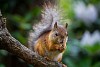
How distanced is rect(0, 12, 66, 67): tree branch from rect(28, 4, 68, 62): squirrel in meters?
0.07

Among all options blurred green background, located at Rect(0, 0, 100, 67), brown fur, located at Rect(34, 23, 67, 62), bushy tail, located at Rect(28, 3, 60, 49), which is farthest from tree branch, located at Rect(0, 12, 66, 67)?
blurred green background, located at Rect(0, 0, 100, 67)

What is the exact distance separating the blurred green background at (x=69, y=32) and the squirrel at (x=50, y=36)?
168 centimetres

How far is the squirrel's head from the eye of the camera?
6.11ft

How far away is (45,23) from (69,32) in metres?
2.02

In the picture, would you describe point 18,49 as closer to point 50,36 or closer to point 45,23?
point 50,36

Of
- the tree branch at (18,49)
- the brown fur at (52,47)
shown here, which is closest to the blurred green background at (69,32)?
the brown fur at (52,47)

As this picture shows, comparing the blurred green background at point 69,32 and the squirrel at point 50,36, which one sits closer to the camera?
the squirrel at point 50,36

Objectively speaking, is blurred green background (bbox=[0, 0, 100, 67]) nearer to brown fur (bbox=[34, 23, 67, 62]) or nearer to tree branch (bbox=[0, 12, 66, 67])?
brown fur (bbox=[34, 23, 67, 62])

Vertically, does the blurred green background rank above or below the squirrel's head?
below

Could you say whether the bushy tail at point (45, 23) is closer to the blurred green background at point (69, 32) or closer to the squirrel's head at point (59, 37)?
the squirrel's head at point (59, 37)

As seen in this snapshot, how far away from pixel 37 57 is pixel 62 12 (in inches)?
15.1

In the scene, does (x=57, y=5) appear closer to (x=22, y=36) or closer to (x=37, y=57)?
(x=37, y=57)

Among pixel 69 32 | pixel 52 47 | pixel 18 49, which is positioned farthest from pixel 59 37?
pixel 69 32

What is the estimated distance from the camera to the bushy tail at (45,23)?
81.8 inches
